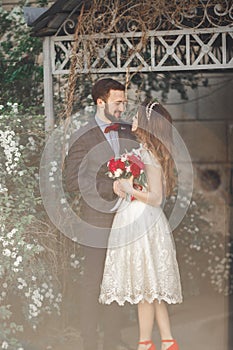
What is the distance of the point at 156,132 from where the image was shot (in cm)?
611

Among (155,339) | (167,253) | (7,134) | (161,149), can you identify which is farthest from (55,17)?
(155,339)

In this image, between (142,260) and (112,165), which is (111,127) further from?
(142,260)

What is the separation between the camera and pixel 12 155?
22.8 ft

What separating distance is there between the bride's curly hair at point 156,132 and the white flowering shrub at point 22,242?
1.17m

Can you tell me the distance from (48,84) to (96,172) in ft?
3.12

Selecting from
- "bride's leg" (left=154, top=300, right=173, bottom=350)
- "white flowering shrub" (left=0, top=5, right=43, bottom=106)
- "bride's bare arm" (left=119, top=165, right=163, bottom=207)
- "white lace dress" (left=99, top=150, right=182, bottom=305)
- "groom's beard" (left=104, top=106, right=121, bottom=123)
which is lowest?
"bride's leg" (left=154, top=300, right=173, bottom=350)

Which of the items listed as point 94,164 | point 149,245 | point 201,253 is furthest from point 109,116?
point 201,253

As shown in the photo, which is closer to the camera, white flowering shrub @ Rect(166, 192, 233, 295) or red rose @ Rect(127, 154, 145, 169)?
red rose @ Rect(127, 154, 145, 169)

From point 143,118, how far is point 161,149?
0.24 m

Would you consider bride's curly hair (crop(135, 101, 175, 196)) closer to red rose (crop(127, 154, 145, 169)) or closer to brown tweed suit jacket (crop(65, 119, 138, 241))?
red rose (crop(127, 154, 145, 169))

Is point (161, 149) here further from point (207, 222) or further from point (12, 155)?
point (207, 222)

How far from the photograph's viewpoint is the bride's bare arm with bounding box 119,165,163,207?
604 cm

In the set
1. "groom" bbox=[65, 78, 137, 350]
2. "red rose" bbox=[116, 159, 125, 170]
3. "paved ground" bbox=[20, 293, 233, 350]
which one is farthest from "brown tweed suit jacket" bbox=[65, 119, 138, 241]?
"paved ground" bbox=[20, 293, 233, 350]

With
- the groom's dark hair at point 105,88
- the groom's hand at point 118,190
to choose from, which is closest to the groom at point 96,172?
the groom's dark hair at point 105,88
